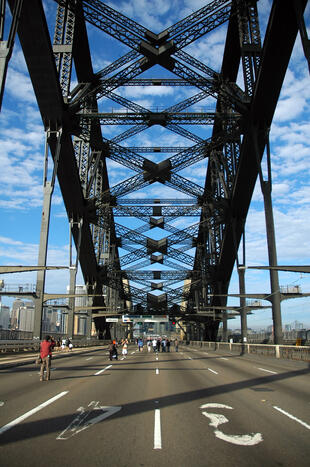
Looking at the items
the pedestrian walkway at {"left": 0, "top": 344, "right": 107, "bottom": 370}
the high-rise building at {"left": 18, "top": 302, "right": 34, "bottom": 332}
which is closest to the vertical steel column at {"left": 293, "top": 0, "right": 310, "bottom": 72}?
the pedestrian walkway at {"left": 0, "top": 344, "right": 107, "bottom": 370}

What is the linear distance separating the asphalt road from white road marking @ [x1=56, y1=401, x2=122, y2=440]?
15 millimetres

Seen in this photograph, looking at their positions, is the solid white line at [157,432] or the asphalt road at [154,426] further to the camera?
the solid white line at [157,432]

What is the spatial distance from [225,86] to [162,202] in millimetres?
14472

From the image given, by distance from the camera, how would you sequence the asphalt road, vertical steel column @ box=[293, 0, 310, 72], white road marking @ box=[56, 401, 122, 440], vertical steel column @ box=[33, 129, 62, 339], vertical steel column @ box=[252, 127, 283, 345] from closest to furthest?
1. the asphalt road
2. white road marking @ box=[56, 401, 122, 440]
3. vertical steel column @ box=[293, 0, 310, 72]
4. vertical steel column @ box=[252, 127, 283, 345]
5. vertical steel column @ box=[33, 129, 62, 339]

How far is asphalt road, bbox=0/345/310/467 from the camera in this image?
489cm

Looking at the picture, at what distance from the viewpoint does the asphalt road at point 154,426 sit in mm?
4895

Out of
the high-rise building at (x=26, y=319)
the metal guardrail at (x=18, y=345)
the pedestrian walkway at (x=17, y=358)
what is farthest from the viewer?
the high-rise building at (x=26, y=319)

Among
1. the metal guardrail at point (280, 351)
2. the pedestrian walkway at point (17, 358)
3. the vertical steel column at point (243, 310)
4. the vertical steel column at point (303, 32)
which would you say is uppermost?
the vertical steel column at point (303, 32)

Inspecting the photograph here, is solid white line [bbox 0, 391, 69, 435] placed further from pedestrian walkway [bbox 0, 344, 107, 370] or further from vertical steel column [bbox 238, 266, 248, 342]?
vertical steel column [bbox 238, 266, 248, 342]

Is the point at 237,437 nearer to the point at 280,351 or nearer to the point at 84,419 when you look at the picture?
the point at 84,419

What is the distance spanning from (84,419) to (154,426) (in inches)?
51.5

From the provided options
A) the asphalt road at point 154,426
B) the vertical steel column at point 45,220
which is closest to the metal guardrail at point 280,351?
the asphalt road at point 154,426

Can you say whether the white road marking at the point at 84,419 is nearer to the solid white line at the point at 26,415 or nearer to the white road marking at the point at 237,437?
the solid white line at the point at 26,415

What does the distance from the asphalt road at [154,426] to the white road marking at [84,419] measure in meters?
0.02
